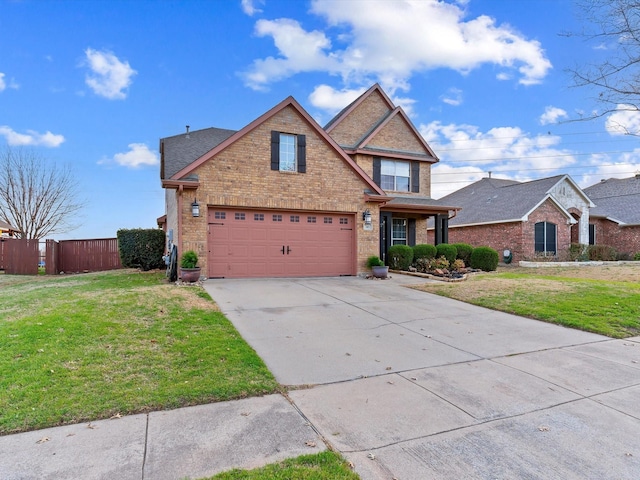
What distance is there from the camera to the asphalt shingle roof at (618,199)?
25.7 m

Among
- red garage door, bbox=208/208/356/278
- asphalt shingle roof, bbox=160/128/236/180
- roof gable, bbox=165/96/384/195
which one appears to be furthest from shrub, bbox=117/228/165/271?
red garage door, bbox=208/208/356/278

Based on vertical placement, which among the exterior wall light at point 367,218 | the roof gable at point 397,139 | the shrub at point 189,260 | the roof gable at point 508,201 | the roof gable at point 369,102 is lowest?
the shrub at point 189,260

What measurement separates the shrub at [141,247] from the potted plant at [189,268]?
6.87m

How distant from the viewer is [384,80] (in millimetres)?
20078

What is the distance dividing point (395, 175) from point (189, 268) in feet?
39.1

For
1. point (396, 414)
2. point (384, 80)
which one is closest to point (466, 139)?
point (384, 80)

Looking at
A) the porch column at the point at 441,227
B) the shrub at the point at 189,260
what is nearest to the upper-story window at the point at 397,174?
the porch column at the point at 441,227

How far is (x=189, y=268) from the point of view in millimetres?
11016

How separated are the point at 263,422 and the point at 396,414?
1.25 m

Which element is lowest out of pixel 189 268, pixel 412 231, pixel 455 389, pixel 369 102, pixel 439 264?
pixel 455 389

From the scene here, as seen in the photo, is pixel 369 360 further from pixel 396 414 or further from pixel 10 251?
pixel 10 251

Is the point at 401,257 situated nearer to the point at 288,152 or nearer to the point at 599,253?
the point at 288,152

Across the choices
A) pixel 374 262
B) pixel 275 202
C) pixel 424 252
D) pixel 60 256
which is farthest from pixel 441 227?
pixel 60 256

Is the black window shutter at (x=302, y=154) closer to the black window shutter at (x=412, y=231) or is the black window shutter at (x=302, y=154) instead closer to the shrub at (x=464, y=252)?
the black window shutter at (x=412, y=231)
